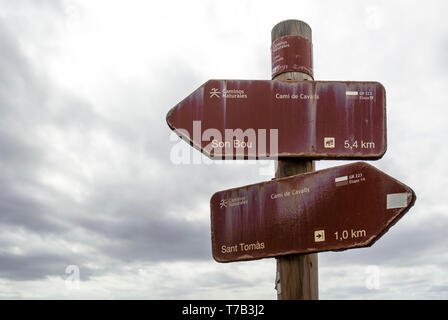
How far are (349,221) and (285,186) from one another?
53cm

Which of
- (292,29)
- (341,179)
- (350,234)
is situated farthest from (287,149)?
(292,29)

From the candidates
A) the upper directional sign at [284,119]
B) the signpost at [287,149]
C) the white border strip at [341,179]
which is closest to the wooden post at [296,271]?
the signpost at [287,149]

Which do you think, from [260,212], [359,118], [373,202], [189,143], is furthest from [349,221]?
[189,143]

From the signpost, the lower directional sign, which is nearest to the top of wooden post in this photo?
the signpost

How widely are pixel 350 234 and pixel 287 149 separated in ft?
2.57

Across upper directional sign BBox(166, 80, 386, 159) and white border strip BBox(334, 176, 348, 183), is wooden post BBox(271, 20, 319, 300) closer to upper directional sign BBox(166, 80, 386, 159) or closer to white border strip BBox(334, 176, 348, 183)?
upper directional sign BBox(166, 80, 386, 159)

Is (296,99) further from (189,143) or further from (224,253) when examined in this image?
(224,253)

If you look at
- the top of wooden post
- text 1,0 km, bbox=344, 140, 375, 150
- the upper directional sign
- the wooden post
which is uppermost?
the top of wooden post

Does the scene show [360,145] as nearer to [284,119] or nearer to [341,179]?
[341,179]

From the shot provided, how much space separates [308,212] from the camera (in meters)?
3.06

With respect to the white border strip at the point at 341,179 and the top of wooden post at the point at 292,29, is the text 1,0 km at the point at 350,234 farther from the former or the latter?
the top of wooden post at the point at 292,29

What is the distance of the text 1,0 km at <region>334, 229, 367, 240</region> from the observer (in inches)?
110

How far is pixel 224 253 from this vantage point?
336cm
